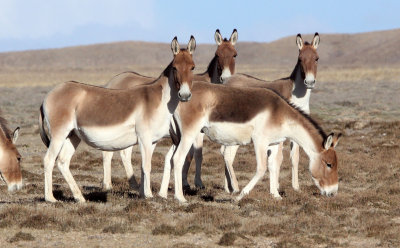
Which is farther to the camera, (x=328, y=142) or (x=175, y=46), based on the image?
(x=328, y=142)

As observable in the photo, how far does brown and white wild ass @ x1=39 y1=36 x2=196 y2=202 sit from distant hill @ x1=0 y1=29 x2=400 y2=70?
15857 centimetres

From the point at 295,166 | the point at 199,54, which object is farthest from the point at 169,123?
the point at 199,54

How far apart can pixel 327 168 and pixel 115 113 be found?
4158 millimetres

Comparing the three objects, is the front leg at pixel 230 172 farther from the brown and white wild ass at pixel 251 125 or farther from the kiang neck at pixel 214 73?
the brown and white wild ass at pixel 251 125

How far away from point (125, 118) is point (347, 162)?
9874mm

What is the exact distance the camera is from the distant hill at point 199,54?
6870 inches

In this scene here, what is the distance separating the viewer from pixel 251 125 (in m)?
12.5

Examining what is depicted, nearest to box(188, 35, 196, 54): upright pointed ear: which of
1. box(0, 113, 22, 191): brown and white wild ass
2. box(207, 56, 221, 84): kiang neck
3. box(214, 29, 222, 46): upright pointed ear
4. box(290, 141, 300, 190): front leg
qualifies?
box(207, 56, 221, 84): kiang neck

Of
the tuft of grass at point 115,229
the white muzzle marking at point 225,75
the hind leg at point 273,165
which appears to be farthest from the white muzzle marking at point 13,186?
the white muzzle marking at point 225,75

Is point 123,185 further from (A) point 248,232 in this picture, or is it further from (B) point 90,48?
(B) point 90,48

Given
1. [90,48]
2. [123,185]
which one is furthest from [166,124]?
[90,48]

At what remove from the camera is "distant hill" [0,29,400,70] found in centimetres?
17450

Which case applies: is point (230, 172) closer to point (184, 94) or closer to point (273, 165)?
point (273, 165)

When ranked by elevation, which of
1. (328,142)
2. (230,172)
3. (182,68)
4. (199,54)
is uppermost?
(182,68)
